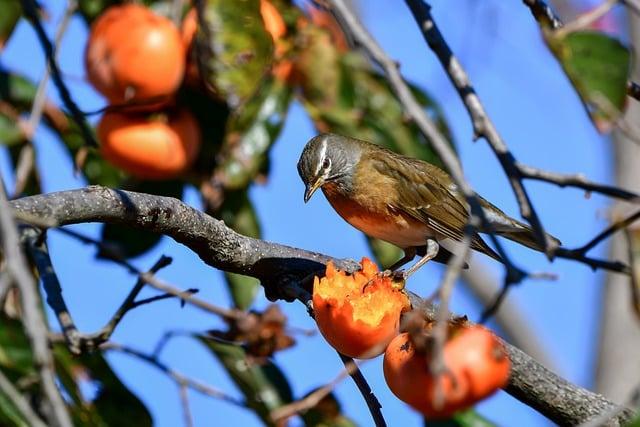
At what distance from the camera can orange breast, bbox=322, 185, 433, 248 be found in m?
4.62

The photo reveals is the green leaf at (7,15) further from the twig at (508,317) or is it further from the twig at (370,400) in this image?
the twig at (508,317)

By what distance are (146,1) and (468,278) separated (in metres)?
6.23

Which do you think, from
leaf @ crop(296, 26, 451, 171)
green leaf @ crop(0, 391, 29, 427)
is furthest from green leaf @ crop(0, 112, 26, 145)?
Result: green leaf @ crop(0, 391, 29, 427)

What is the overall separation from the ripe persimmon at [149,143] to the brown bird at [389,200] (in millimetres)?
787

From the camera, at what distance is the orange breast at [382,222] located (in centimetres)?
462

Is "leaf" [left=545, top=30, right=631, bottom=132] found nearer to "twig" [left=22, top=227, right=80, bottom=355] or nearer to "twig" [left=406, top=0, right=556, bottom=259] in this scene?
"twig" [left=406, top=0, right=556, bottom=259]

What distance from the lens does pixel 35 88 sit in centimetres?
410

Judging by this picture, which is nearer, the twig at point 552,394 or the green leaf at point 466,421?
the twig at point 552,394

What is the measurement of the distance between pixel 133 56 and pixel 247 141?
62 cm

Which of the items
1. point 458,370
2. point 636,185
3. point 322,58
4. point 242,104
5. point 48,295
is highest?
point 636,185

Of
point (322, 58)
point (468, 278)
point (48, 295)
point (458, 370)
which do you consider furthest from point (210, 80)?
point (468, 278)

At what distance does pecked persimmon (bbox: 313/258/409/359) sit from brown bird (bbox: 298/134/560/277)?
1581mm

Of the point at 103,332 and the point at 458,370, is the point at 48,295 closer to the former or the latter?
the point at 103,332

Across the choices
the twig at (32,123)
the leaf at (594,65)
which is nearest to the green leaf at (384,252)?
the twig at (32,123)
